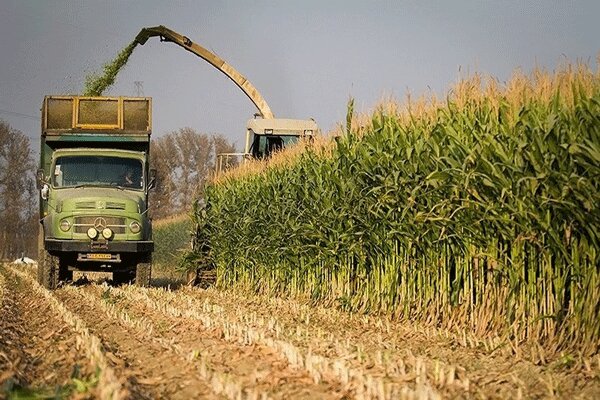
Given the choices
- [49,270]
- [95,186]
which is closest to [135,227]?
[95,186]

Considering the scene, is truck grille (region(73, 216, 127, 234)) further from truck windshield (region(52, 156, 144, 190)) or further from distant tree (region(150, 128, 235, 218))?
distant tree (region(150, 128, 235, 218))

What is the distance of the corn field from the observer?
7285 millimetres

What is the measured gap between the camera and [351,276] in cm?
1191

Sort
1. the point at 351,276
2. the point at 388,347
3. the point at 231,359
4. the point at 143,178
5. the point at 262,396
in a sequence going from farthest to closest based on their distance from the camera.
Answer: the point at 143,178, the point at 351,276, the point at 388,347, the point at 231,359, the point at 262,396

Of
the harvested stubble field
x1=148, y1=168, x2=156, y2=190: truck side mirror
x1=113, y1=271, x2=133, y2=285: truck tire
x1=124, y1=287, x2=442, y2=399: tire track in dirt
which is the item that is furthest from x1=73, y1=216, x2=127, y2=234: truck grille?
x1=124, y1=287, x2=442, y2=399: tire track in dirt

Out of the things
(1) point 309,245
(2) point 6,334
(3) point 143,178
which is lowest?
(2) point 6,334

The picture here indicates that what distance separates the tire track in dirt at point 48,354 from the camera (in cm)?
555

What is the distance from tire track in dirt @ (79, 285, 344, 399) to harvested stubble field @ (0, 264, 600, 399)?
0.01 metres

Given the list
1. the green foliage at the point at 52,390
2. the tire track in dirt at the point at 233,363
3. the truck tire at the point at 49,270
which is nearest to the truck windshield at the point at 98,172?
the truck tire at the point at 49,270

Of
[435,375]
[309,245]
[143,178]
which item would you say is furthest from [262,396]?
[143,178]

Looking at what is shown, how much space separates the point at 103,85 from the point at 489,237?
51.9 ft

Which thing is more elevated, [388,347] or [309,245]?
[309,245]

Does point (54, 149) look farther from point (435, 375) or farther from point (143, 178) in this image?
point (435, 375)

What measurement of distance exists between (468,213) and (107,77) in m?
15.8
